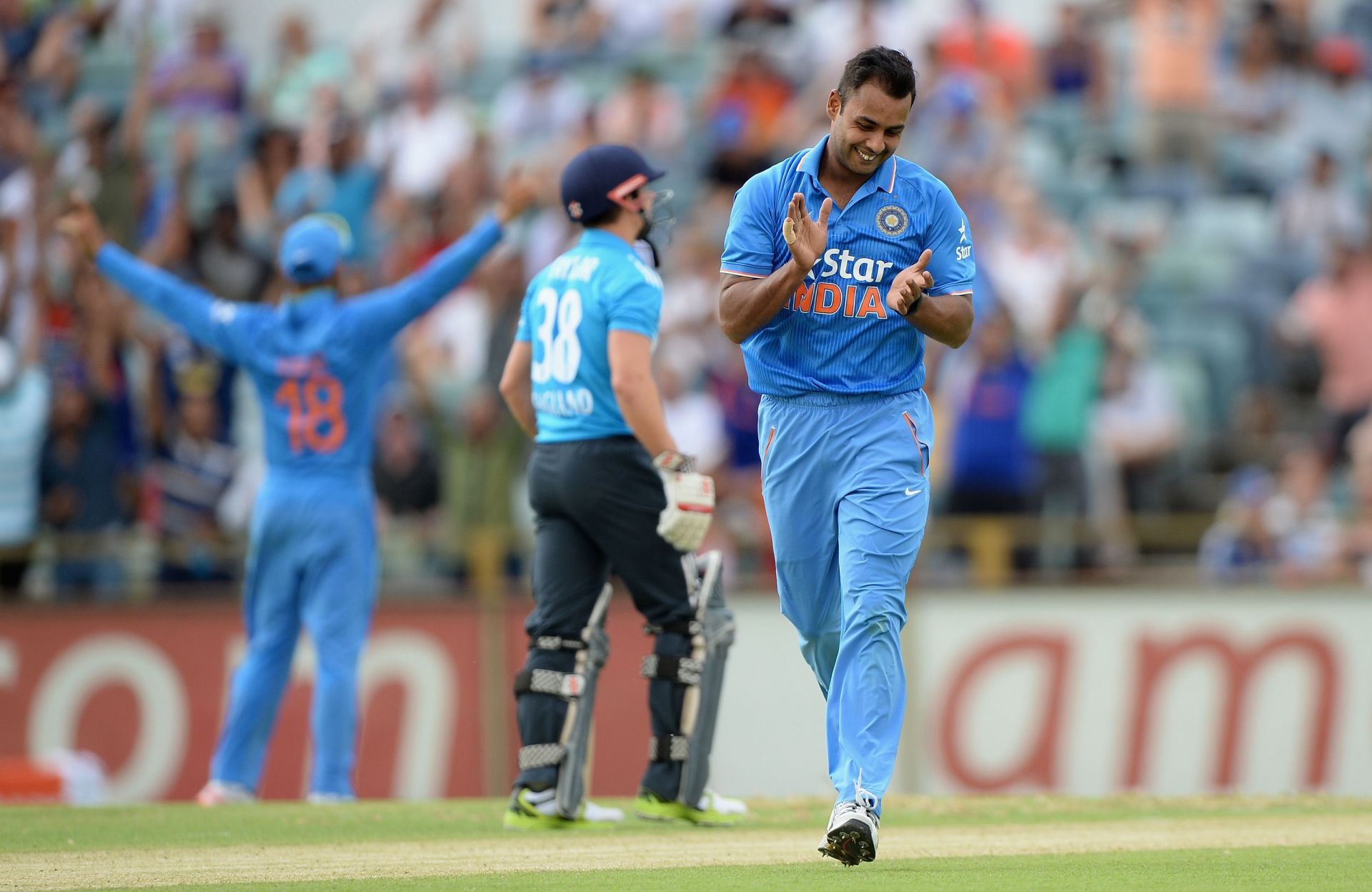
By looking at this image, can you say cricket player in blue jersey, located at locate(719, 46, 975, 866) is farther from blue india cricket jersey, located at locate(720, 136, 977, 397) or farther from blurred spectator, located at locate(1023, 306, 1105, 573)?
blurred spectator, located at locate(1023, 306, 1105, 573)

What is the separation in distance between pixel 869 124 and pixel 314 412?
469cm

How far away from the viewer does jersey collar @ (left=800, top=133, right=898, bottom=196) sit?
7195mm

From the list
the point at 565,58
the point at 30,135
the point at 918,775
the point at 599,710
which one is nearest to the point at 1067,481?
the point at 918,775

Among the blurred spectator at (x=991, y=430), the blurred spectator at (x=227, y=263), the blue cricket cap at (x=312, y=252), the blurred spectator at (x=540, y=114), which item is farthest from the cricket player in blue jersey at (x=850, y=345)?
the blurred spectator at (x=540, y=114)

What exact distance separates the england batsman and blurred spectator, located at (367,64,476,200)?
958 centimetres

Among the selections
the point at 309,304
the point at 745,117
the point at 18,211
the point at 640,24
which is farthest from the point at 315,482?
the point at 640,24

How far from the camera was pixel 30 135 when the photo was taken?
60.4 feet

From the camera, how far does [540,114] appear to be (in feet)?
63.1

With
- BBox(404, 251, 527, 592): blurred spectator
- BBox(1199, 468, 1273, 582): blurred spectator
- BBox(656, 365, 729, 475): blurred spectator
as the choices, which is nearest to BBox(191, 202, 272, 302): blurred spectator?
BBox(404, 251, 527, 592): blurred spectator

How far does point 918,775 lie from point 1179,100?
25.8 ft

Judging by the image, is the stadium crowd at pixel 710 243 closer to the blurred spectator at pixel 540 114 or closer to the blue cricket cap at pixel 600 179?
the blurred spectator at pixel 540 114

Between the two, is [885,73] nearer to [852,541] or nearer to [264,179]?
[852,541]

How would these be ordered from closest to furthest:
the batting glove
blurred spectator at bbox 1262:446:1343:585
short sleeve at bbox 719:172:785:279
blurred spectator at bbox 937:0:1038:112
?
1. short sleeve at bbox 719:172:785:279
2. the batting glove
3. blurred spectator at bbox 1262:446:1343:585
4. blurred spectator at bbox 937:0:1038:112

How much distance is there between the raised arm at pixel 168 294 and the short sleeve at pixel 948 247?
4.94 m
